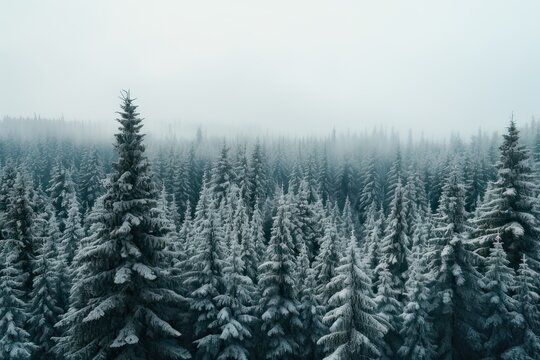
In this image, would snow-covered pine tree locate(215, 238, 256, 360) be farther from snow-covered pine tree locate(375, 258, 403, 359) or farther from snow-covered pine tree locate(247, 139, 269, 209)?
snow-covered pine tree locate(247, 139, 269, 209)

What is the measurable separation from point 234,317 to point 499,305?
549 inches

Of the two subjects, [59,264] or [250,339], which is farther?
[59,264]

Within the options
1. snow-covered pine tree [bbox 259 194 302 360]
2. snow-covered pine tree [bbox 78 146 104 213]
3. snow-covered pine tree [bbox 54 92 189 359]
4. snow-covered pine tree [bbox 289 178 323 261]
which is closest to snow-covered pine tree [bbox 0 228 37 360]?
snow-covered pine tree [bbox 54 92 189 359]

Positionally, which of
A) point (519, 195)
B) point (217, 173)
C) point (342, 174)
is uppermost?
point (519, 195)

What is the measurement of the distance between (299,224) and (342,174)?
173 ft

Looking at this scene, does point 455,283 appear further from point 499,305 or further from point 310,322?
point 310,322

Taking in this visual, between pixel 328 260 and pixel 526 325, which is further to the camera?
pixel 328 260

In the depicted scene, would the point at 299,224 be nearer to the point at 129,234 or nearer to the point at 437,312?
the point at 437,312

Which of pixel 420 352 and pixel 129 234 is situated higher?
pixel 129 234

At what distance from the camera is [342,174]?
287ft

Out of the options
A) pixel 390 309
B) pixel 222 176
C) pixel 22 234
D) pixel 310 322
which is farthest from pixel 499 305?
pixel 222 176

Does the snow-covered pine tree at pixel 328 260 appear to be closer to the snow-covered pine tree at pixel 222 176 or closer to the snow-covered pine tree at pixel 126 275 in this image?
the snow-covered pine tree at pixel 126 275

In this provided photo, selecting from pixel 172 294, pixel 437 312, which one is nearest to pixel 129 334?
pixel 172 294

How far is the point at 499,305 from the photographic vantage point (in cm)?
1975
